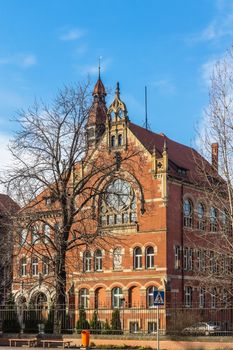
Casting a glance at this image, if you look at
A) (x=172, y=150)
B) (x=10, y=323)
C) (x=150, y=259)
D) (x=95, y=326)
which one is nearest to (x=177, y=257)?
(x=150, y=259)

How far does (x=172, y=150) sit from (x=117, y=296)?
14964mm

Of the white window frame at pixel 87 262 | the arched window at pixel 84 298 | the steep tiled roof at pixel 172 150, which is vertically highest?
the steep tiled roof at pixel 172 150

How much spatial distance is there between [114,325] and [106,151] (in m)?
18.6

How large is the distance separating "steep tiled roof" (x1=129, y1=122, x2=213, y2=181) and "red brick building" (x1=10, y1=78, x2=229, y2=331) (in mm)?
145

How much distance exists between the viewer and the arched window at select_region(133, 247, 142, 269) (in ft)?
164

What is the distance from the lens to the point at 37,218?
3222 centimetres

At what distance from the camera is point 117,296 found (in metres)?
50.7

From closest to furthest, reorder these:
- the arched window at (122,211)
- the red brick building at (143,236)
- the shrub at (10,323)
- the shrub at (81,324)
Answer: the shrub at (81,324), the shrub at (10,323), the red brick building at (143,236), the arched window at (122,211)

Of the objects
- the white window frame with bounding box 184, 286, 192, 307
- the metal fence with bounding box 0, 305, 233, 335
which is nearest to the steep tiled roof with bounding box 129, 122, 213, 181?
the white window frame with bounding box 184, 286, 192, 307

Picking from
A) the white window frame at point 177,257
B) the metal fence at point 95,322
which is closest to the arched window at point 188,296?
the white window frame at point 177,257

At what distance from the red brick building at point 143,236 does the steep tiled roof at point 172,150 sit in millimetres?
145

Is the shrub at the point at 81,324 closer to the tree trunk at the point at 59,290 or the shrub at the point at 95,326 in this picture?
the shrub at the point at 95,326

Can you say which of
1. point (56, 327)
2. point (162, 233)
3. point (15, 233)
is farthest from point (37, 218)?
point (162, 233)

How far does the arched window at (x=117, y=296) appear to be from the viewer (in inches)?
1978
